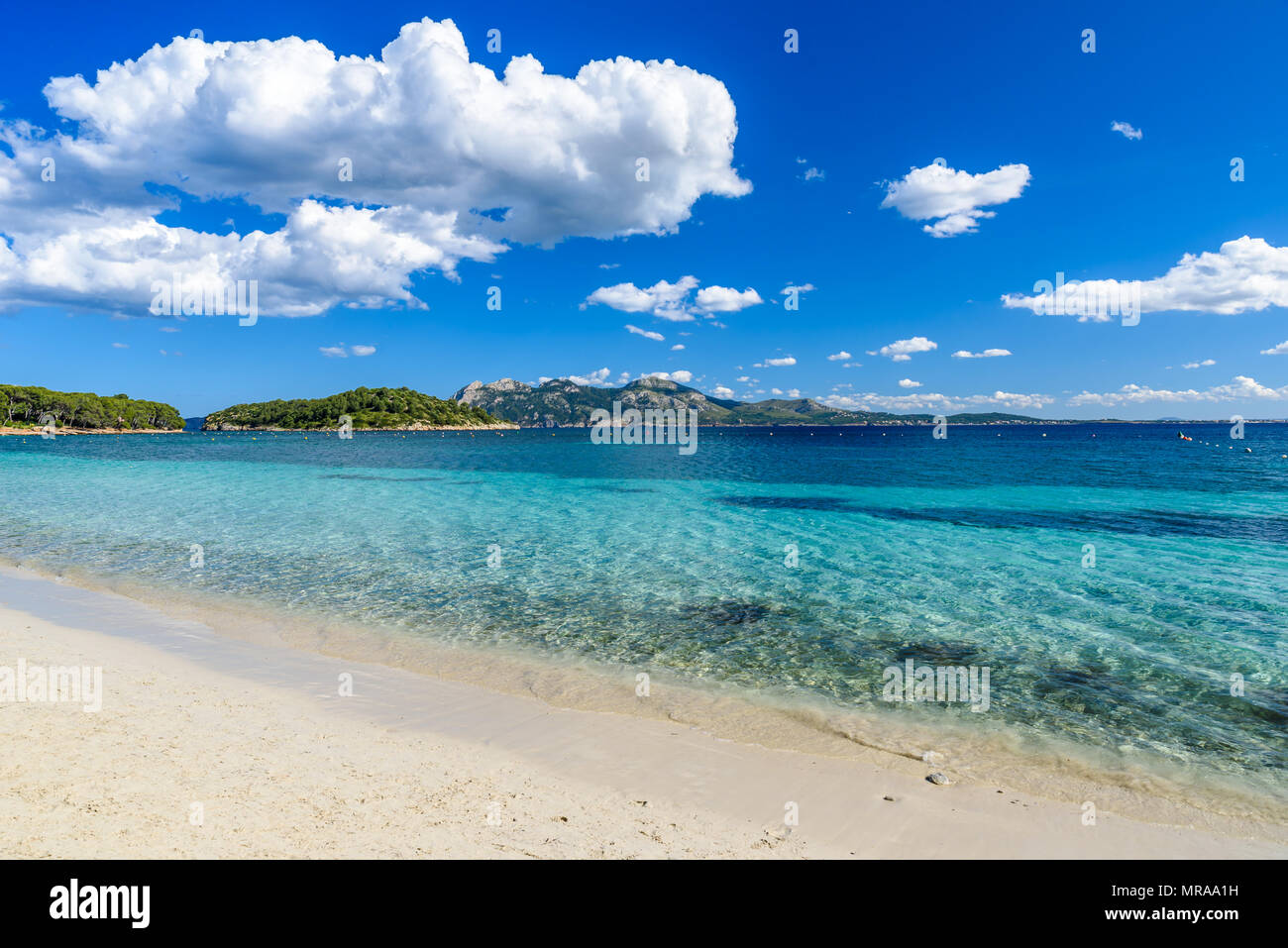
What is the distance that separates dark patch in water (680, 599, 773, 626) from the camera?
16.6 metres

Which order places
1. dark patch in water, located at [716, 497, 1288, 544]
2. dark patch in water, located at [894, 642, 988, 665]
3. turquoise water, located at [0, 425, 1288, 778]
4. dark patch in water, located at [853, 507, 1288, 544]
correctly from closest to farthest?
1. turquoise water, located at [0, 425, 1288, 778]
2. dark patch in water, located at [894, 642, 988, 665]
3. dark patch in water, located at [853, 507, 1288, 544]
4. dark patch in water, located at [716, 497, 1288, 544]

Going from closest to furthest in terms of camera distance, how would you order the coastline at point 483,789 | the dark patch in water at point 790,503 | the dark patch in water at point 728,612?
the coastline at point 483,789 → the dark patch in water at point 728,612 → the dark patch in water at point 790,503

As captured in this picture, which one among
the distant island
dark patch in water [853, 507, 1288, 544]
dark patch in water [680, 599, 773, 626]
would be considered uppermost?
the distant island

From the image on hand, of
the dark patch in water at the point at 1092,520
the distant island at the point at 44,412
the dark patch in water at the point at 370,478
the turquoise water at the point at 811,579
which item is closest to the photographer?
the turquoise water at the point at 811,579

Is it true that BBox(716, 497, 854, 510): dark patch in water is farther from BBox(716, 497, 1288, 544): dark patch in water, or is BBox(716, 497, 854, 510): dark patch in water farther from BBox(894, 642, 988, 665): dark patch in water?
BBox(894, 642, 988, 665): dark patch in water

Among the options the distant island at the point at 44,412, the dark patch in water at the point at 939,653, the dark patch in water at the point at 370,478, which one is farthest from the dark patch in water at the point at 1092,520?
the distant island at the point at 44,412

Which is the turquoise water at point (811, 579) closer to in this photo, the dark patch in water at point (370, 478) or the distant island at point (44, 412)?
the dark patch in water at point (370, 478)

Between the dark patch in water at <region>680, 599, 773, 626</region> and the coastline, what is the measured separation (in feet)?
19.2

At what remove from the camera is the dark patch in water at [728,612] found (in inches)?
653

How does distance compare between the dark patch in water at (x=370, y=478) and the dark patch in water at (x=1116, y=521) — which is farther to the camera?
the dark patch in water at (x=370, y=478)

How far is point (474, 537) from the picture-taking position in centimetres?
2888

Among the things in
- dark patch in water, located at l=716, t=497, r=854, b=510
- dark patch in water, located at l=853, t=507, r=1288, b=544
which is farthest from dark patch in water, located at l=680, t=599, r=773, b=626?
dark patch in water, located at l=716, t=497, r=854, b=510

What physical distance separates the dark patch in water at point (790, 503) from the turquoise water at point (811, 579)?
0.40 metres
